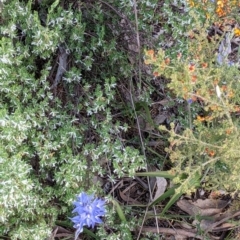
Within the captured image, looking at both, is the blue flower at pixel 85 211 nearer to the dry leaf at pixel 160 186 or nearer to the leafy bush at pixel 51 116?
the leafy bush at pixel 51 116

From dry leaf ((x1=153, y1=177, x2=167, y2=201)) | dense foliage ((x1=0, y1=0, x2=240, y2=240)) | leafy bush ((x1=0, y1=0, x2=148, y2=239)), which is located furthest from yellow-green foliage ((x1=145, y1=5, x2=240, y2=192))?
dry leaf ((x1=153, y1=177, x2=167, y2=201))

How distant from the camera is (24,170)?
143 centimetres

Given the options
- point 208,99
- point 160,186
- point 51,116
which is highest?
point 208,99

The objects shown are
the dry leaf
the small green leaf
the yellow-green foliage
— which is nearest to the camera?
the yellow-green foliage

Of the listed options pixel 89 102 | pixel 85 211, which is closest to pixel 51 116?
pixel 89 102

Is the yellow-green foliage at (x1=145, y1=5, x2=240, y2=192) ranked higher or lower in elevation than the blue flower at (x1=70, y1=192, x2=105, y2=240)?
higher

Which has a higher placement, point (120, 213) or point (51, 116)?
point (51, 116)

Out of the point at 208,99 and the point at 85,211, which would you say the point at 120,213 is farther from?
the point at 208,99

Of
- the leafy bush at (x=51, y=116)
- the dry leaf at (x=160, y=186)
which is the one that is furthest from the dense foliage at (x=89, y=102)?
the dry leaf at (x=160, y=186)

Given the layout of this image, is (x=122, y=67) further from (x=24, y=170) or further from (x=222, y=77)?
(x=24, y=170)

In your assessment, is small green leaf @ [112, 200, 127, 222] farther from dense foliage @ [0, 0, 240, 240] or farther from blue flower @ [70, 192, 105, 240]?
blue flower @ [70, 192, 105, 240]

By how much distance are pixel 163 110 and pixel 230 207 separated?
0.58 m

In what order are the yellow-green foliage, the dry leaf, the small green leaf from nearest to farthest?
the yellow-green foliage, the small green leaf, the dry leaf

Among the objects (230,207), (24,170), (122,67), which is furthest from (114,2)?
(230,207)
